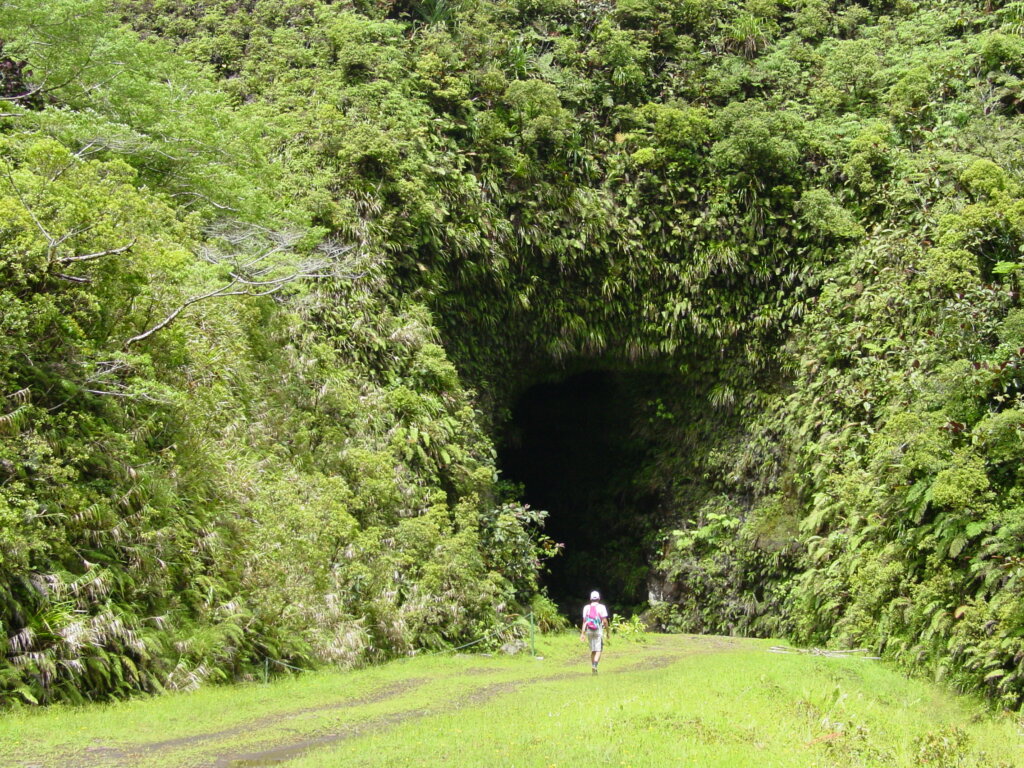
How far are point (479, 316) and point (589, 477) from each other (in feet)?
25.5

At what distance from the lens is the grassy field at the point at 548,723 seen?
262 inches

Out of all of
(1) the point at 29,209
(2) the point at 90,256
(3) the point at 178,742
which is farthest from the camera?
(2) the point at 90,256

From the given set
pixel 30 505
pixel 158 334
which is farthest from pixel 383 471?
pixel 30 505

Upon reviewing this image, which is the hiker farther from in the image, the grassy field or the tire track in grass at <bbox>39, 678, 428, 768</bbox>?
the tire track in grass at <bbox>39, 678, 428, 768</bbox>

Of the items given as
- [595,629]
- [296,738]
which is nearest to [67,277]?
[296,738]

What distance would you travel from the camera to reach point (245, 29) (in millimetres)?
24812

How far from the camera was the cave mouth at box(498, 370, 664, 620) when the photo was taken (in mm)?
23672

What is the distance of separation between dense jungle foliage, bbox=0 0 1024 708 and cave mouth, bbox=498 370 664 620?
0.39 metres

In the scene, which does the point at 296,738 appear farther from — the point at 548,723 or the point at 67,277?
the point at 67,277

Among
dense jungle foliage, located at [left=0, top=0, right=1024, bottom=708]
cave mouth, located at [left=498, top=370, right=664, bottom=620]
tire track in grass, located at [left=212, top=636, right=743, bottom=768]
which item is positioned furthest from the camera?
cave mouth, located at [left=498, top=370, right=664, bottom=620]

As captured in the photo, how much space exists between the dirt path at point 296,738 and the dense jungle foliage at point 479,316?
1494 mm

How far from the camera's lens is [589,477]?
26.1 metres

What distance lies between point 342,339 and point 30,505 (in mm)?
8482

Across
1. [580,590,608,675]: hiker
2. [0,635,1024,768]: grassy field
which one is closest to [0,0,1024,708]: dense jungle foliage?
[0,635,1024,768]: grassy field
